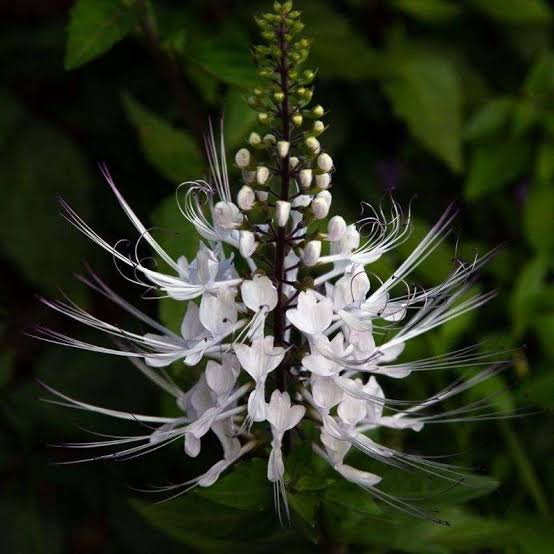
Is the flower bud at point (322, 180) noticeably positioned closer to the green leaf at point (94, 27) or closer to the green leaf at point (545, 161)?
the green leaf at point (94, 27)

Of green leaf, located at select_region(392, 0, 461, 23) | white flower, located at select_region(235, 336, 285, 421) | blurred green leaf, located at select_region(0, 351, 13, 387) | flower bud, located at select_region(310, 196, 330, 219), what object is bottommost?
blurred green leaf, located at select_region(0, 351, 13, 387)

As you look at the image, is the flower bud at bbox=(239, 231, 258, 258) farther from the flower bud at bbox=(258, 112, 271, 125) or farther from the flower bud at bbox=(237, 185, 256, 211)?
the flower bud at bbox=(258, 112, 271, 125)

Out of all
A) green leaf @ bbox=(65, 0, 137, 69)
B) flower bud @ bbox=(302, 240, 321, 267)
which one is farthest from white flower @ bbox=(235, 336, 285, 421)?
green leaf @ bbox=(65, 0, 137, 69)

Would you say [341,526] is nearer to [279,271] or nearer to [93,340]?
[279,271]

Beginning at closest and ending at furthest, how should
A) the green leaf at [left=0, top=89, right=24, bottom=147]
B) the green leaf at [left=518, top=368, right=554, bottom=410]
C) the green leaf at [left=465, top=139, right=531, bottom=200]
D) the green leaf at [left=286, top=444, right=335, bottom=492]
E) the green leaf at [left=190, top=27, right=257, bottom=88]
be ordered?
the green leaf at [left=286, top=444, right=335, bottom=492] → the green leaf at [left=518, top=368, right=554, bottom=410] → the green leaf at [left=190, top=27, right=257, bottom=88] → the green leaf at [left=465, top=139, right=531, bottom=200] → the green leaf at [left=0, top=89, right=24, bottom=147]

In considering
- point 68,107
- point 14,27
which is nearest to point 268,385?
point 68,107

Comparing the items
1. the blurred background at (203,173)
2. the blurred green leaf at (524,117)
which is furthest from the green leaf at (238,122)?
the blurred green leaf at (524,117)

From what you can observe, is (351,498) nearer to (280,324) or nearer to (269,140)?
(280,324)
